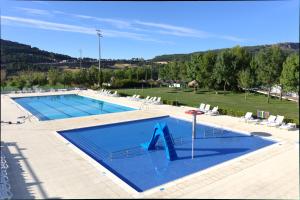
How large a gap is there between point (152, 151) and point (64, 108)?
11.5 m

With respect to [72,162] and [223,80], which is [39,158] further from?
[223,80]

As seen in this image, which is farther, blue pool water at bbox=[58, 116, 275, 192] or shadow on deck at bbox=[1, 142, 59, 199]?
blue pool water at bbox=[58, 116, 275, 192]

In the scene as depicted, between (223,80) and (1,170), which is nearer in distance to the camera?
(1,170)

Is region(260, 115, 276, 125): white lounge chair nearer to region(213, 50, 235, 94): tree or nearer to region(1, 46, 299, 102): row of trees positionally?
region(1, 46, 299, 102): row of trees

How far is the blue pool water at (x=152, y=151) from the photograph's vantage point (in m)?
8.28

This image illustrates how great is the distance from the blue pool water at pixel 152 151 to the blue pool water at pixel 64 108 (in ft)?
14.4

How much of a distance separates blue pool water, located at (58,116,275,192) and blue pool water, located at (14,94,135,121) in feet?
14.4

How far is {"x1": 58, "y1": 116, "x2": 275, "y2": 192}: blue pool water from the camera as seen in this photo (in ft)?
27.2

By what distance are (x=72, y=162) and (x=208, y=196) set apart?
162 inches

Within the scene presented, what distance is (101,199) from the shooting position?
6125 mm

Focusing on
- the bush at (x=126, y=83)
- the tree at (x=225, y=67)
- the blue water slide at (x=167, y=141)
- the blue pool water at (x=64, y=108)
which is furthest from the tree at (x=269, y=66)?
the bush at (x=126, y=83)

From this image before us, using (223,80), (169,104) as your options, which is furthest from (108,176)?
(223,80)

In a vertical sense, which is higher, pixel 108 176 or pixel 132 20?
pixel 132 20

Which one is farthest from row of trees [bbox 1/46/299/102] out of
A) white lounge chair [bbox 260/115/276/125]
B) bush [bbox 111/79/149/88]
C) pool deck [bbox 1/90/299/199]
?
pool deck [bbox 1/90/299/199]
